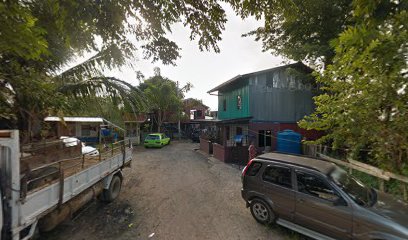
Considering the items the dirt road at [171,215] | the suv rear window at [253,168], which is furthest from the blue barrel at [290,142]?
the suv rear window at [253,168]

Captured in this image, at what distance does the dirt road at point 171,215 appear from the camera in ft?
16.4

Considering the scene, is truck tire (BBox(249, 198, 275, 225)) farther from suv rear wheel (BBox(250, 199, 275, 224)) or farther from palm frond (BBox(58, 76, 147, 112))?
palm frond (BBox(58, 76, 147, 112))

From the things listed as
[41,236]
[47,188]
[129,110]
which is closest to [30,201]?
[47,188]

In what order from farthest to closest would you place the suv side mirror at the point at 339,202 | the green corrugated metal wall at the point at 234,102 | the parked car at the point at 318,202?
the green corrugated metal wall at the point at 234,102 → the suv side mirror at the point at 339,202 → the parked car at the point at 318,202

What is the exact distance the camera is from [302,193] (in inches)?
188

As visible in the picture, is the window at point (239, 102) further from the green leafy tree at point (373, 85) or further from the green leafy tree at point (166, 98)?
the green leafy tree at point (166, 98)

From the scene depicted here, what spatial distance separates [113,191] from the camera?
7164 mm

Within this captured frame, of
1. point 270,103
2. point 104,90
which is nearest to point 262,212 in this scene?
point 104,90

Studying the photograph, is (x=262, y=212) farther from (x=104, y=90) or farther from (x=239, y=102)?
(x=239, y=102)

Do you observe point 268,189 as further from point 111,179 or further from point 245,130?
point 245,130

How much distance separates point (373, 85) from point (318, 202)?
3.00 metres

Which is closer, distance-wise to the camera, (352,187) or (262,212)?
(352,187)

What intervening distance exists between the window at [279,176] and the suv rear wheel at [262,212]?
641 mm

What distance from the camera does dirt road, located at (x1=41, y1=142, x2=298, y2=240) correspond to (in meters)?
5.00
